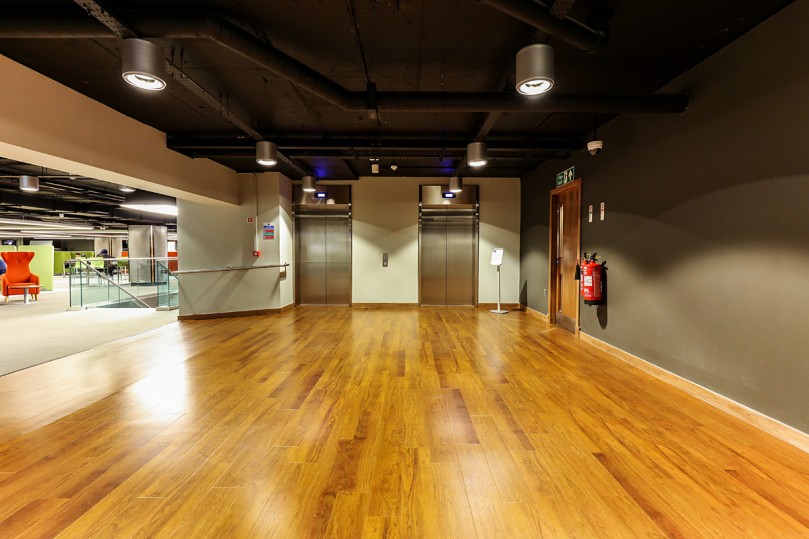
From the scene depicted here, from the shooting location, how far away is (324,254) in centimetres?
905

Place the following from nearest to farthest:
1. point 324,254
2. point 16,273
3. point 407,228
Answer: point 407,228
point 324,254
point 16,273

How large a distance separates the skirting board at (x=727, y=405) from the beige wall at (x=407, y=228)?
14.1ft

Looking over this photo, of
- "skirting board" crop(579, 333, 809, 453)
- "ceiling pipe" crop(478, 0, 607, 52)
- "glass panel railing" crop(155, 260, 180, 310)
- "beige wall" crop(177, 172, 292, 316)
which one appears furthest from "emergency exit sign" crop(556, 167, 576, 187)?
"glass panel railing" crop(155, 260, 180, 310)

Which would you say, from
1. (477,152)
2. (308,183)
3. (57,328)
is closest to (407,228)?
(308,183)

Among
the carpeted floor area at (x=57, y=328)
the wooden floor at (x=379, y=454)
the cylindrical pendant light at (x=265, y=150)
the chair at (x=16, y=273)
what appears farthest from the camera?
the chair at (x=16, y=273)

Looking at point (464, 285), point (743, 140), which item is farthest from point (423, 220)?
point (743, 140)

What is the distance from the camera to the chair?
1023cm

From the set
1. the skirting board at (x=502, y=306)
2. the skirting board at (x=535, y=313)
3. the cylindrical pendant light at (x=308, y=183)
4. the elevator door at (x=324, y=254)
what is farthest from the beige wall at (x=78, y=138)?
the skirting board at (x=535, y=313)

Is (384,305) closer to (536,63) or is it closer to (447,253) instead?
(447,253)

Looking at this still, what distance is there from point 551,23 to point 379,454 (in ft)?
10.6

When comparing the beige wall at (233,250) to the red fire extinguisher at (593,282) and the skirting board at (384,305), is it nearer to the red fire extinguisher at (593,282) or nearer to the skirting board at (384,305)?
the skirting board at (384,305)

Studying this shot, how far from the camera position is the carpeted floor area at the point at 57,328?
4891mm

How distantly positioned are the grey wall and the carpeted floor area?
7.45m

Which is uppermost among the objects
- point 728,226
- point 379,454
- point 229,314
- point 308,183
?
point 308,183
